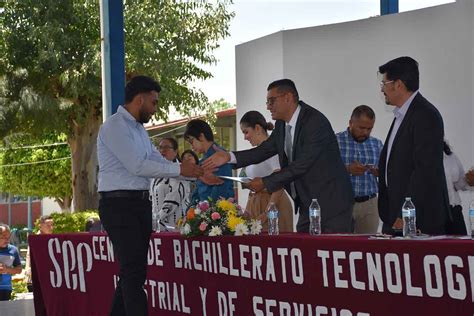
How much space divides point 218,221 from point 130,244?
536 mm

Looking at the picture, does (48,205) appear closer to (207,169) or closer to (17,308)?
(17,308)

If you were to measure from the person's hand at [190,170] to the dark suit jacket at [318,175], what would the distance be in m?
0.59

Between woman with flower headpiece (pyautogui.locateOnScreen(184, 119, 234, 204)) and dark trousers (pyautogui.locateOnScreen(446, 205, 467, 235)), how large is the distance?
154 centimetres

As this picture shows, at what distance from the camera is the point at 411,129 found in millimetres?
5102

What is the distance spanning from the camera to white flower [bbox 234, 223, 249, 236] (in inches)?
219

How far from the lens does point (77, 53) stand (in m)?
24.8

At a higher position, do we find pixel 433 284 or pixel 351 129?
pixel 351 129

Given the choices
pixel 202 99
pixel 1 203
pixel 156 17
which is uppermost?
pixel 156 17

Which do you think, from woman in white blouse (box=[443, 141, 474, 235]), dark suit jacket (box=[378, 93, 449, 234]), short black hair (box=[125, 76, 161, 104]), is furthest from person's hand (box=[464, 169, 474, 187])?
short black hair (box=[125, 76, 161, 104])

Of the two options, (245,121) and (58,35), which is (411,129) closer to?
(245,121)

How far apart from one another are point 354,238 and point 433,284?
579mm

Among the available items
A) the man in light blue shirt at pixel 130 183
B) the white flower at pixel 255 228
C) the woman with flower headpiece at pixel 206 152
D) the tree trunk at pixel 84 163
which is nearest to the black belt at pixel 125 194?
the man in light blue shirt at pixel 130 183

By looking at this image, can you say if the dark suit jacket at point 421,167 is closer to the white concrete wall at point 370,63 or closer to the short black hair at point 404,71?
the short black hair at point 404,71

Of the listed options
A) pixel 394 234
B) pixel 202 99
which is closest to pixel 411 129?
pixel 394 234
